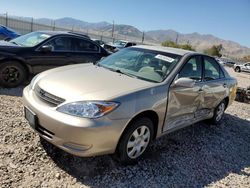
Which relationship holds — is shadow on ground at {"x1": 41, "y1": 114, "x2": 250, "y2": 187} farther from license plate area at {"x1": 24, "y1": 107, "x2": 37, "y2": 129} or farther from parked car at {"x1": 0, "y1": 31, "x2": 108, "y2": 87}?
parked car at {"x1": 0, "y1": 31, "x2": 108, "y2": 87}

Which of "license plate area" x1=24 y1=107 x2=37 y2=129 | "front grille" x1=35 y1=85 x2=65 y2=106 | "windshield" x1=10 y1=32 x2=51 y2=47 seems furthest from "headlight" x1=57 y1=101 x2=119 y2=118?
"windshield" x1=10 y1=32 x2=51 y2=47

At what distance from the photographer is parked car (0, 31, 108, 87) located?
6.53 m

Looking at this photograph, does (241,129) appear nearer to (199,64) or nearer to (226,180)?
(199,64)

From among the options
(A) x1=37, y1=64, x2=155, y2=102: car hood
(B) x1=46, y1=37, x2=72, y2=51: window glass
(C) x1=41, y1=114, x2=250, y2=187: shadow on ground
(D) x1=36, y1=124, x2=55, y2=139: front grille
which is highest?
(B) x1=46, y1=37, x2=72, y2=51: window glass

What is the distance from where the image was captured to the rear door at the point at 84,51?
25.2ft

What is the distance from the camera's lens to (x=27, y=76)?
271 inches

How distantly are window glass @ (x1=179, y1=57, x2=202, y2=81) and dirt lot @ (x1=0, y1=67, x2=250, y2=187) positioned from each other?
47.2 inches

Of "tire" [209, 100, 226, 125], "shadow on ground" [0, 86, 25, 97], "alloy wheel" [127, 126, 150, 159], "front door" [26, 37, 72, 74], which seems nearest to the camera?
"alloy wheel" [127, 126, 150, 159]

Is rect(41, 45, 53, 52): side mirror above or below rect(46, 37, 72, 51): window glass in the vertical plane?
below

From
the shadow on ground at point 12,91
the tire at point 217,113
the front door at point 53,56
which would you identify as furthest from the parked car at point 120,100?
the front door at point 53,56

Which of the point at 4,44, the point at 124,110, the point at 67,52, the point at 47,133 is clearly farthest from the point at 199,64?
the point at 4,44

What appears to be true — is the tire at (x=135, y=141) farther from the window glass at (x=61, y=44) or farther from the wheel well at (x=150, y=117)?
the window glass at (x=61, y=44)

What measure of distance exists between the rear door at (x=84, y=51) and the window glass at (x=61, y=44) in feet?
0.59

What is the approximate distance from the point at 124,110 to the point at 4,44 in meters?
4.55
